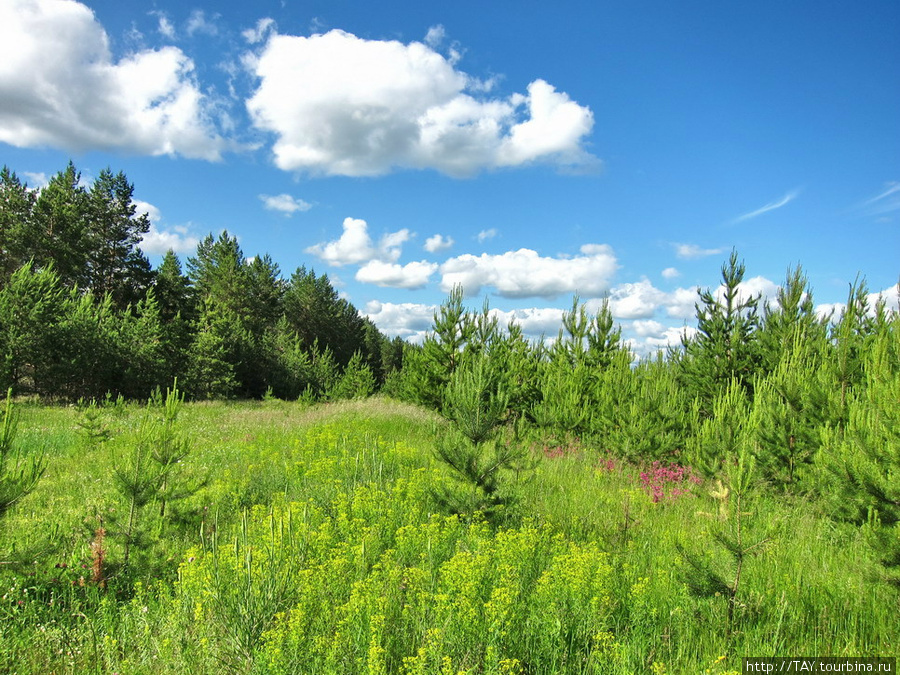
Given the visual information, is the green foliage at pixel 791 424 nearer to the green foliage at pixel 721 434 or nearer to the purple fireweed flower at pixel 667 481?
the green foliage at pixel 721 434

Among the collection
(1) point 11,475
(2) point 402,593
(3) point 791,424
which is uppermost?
(3) point 791,424

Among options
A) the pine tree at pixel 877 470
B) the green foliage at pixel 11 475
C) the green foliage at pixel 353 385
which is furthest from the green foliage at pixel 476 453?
the green foliage at pixel 353 385

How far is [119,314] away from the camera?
30.5 meters

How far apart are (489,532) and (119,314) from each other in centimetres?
3404

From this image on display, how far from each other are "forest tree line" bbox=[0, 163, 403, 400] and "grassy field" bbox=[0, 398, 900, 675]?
12799mm

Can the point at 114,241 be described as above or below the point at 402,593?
above

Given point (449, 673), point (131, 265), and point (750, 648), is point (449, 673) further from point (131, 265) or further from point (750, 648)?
point (131, 265)

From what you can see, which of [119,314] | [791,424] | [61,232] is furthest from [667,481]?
[61,232]

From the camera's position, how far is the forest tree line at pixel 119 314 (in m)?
23.1

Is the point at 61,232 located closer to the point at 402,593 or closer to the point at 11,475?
the point at 11,475

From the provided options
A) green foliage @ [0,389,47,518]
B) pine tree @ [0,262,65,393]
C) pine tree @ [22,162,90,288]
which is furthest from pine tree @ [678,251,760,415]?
pine tree @ [22,162,90,288]

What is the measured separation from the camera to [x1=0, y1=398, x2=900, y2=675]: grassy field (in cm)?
305

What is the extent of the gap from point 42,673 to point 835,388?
1200 cm

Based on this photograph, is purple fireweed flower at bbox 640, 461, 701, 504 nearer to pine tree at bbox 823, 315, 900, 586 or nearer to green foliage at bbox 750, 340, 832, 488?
A: green foliage at bbox 750, 340, 832, 488
